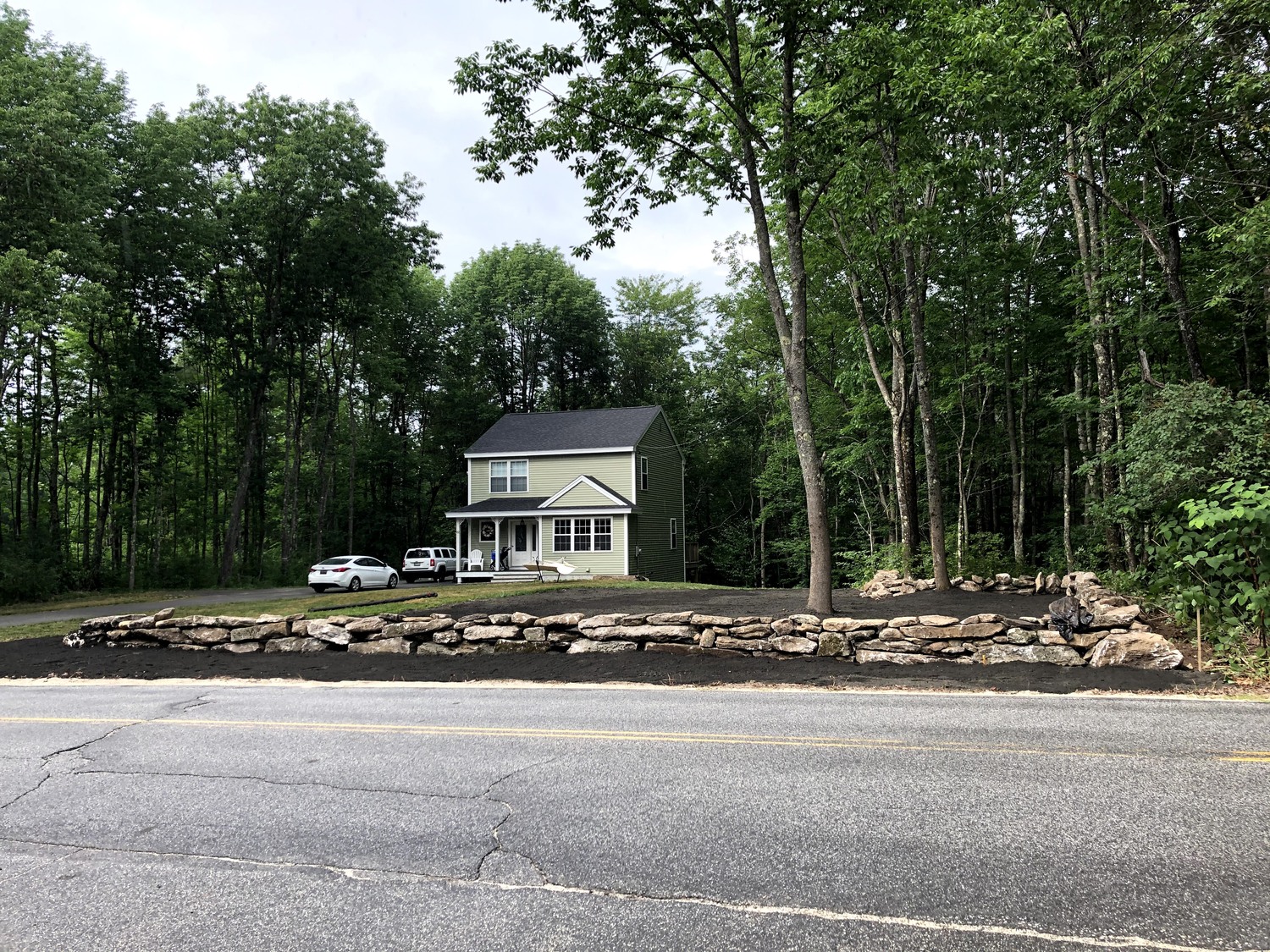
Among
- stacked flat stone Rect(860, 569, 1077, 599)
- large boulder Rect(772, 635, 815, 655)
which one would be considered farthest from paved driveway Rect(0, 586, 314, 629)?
stacked flat stone Rect(860, 569, 1077, 599)

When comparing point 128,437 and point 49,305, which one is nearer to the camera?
point 49,305

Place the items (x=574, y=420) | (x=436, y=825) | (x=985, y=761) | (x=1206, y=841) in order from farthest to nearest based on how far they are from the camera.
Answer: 1. (x=574, y=420)
2. (x=985, y=761)
3. (x=436, y=825)
4. (x=1206, y=841)

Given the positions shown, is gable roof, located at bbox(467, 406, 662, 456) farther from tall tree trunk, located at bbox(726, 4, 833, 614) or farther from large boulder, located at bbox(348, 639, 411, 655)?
large boulder, located at bbox(348, 639, 411, 655)

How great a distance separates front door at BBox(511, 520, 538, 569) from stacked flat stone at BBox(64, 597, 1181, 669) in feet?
66.3

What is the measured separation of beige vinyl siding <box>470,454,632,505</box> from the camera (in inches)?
1288

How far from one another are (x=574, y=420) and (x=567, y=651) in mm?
26104

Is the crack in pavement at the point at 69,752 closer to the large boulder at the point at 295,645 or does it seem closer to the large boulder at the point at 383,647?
the large boulder at the point at 383,647

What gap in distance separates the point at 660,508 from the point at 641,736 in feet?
98.1

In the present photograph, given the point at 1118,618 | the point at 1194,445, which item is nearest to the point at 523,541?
the point at 1194,445

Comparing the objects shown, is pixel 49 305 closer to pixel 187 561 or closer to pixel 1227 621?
pixel 187 561

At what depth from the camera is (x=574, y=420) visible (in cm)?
3619

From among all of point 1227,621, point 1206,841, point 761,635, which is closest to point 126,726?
point 761,635

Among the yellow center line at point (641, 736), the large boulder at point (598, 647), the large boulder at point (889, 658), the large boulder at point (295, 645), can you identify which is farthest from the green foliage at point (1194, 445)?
the large boulder at point (295, 645)

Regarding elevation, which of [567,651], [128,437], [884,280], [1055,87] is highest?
[1055,87]
